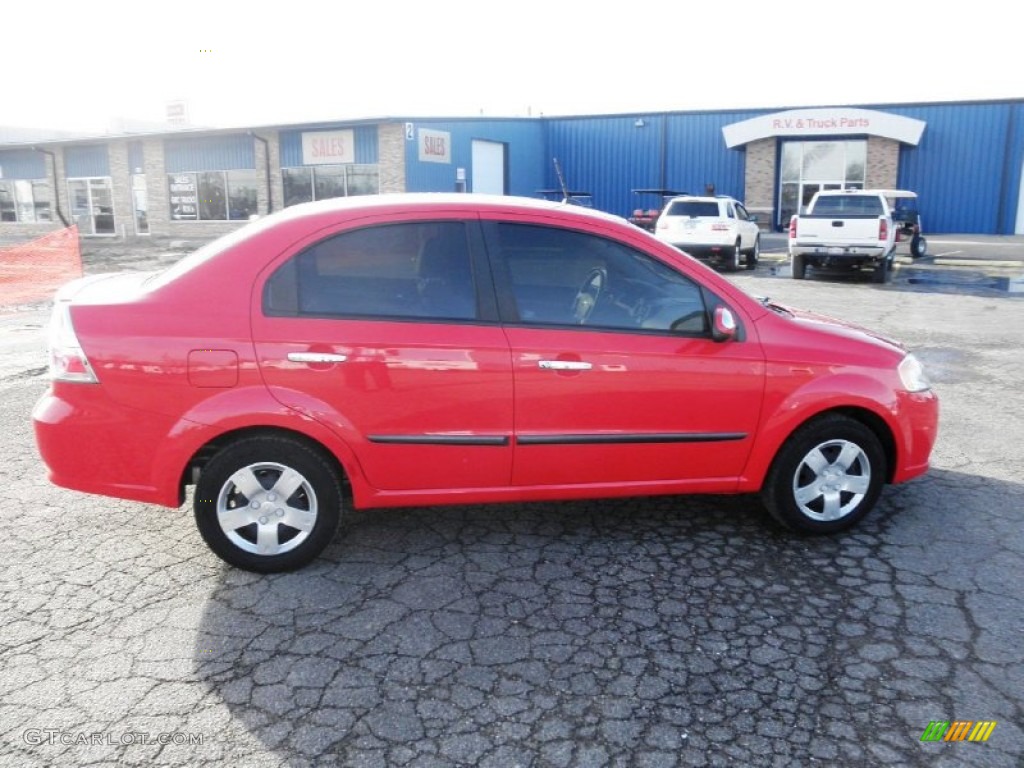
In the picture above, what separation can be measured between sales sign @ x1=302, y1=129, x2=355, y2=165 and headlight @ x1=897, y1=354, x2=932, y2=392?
28621mm

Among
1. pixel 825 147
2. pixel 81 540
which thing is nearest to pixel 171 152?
pixel 825 147

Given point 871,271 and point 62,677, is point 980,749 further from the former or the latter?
point 871,271

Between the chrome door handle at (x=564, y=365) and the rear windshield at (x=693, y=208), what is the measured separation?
56.0 ft

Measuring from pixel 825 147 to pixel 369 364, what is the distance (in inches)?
1266

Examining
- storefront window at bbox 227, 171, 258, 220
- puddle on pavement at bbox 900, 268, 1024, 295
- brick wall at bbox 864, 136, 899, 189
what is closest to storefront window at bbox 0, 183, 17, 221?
storefront window at bbox 227, 171, 258, 220

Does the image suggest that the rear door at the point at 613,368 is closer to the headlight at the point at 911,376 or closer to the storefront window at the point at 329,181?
the headlight at the point at 911,376

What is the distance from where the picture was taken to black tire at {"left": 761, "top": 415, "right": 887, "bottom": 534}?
4.40 meters

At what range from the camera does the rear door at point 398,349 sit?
12.7ft

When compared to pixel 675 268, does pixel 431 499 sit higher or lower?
lower

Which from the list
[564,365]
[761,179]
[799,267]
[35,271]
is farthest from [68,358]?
[761,179]

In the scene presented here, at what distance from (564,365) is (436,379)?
591 millimetres

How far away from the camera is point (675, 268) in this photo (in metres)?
4.29

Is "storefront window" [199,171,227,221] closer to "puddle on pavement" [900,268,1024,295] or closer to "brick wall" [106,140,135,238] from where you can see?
"brick wall" [106,140,135,238]

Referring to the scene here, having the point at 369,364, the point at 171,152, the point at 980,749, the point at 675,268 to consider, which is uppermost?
the point at 171,152
